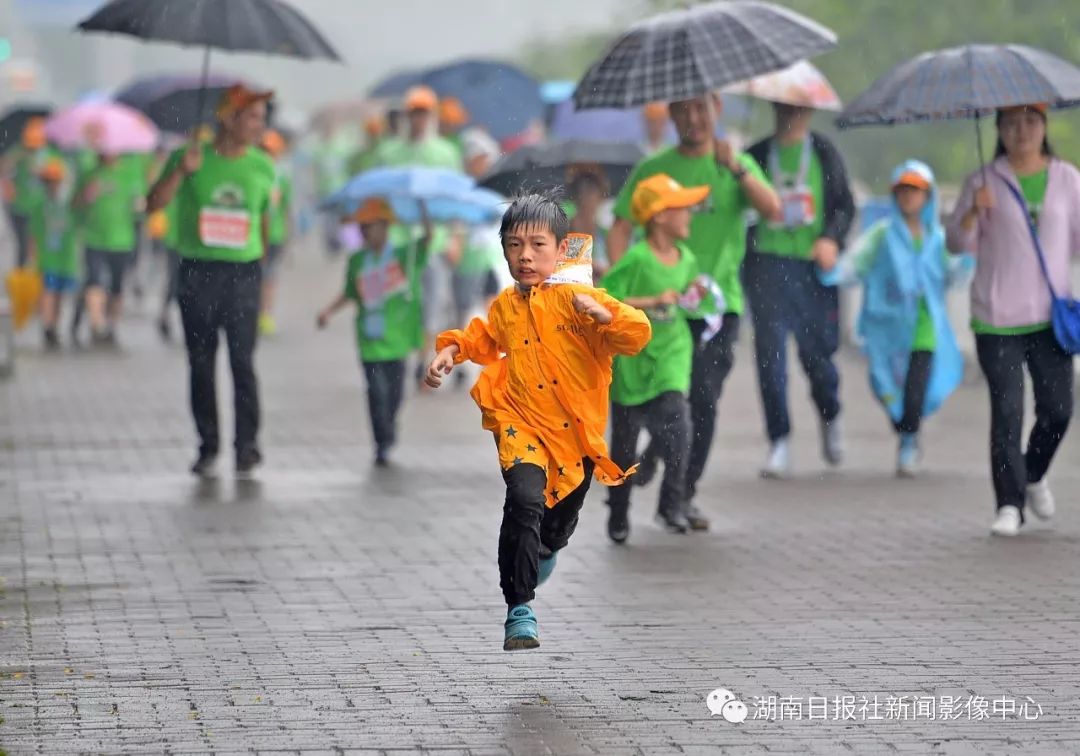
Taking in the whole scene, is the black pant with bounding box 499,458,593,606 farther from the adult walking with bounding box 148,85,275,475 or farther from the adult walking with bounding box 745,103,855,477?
the adult walking with bounding box 148,85,275,475

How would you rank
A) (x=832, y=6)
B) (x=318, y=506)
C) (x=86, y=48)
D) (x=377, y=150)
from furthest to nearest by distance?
(x=86, y=48)
(x=832, y=6)
(x=377, y=150)
(x=318, y=506)

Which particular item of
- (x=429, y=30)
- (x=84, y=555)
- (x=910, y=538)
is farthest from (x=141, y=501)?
(x=429, y=30)

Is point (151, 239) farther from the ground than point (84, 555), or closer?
closer

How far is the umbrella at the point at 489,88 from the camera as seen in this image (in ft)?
68.6

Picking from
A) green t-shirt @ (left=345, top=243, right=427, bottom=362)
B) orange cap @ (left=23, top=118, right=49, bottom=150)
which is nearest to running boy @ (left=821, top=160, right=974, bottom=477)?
green t-shirt @ (left=345, top=243, right=427, bottom=362)

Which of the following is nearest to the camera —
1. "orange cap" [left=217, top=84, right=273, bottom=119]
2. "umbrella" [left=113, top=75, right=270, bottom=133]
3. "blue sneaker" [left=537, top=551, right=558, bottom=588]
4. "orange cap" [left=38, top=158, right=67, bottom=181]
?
"blue sneaker" [left=537, top=551, right=558, bottom=588]

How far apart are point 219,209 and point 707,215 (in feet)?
9.25

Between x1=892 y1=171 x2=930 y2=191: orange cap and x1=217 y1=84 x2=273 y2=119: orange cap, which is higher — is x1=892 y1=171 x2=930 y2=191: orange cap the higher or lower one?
the lower one

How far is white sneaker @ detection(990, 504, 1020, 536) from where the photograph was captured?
10.1 meters

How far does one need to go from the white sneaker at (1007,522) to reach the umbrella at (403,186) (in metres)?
4.88

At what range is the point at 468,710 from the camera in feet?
21.6

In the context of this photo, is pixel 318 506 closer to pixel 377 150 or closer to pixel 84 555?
pixel 84 555

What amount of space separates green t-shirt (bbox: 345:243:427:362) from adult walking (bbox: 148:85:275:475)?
116 centimetres

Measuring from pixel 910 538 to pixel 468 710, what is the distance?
400 cm
